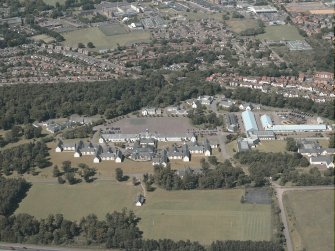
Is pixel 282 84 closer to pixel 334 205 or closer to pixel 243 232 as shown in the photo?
pixel 334 205

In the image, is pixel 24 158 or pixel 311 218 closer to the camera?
pixel 311 218

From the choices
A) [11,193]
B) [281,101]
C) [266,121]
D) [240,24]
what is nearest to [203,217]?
[11,193]

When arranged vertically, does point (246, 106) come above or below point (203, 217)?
below

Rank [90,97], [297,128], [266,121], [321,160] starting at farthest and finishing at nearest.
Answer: [90,97]
[266,121]
[297,128]
[321,160]

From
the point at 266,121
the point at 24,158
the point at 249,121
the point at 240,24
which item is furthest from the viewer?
the point at 240,24

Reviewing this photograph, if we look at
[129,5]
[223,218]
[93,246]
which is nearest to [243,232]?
[223,218]

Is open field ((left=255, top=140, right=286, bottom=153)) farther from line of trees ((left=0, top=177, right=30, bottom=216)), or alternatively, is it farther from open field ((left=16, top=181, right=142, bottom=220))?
line of trees ((left=0, top=177, right=30, bottom=216))

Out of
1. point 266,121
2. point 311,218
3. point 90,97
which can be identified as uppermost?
point 311,218

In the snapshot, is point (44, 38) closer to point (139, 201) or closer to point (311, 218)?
point (139, 201)
